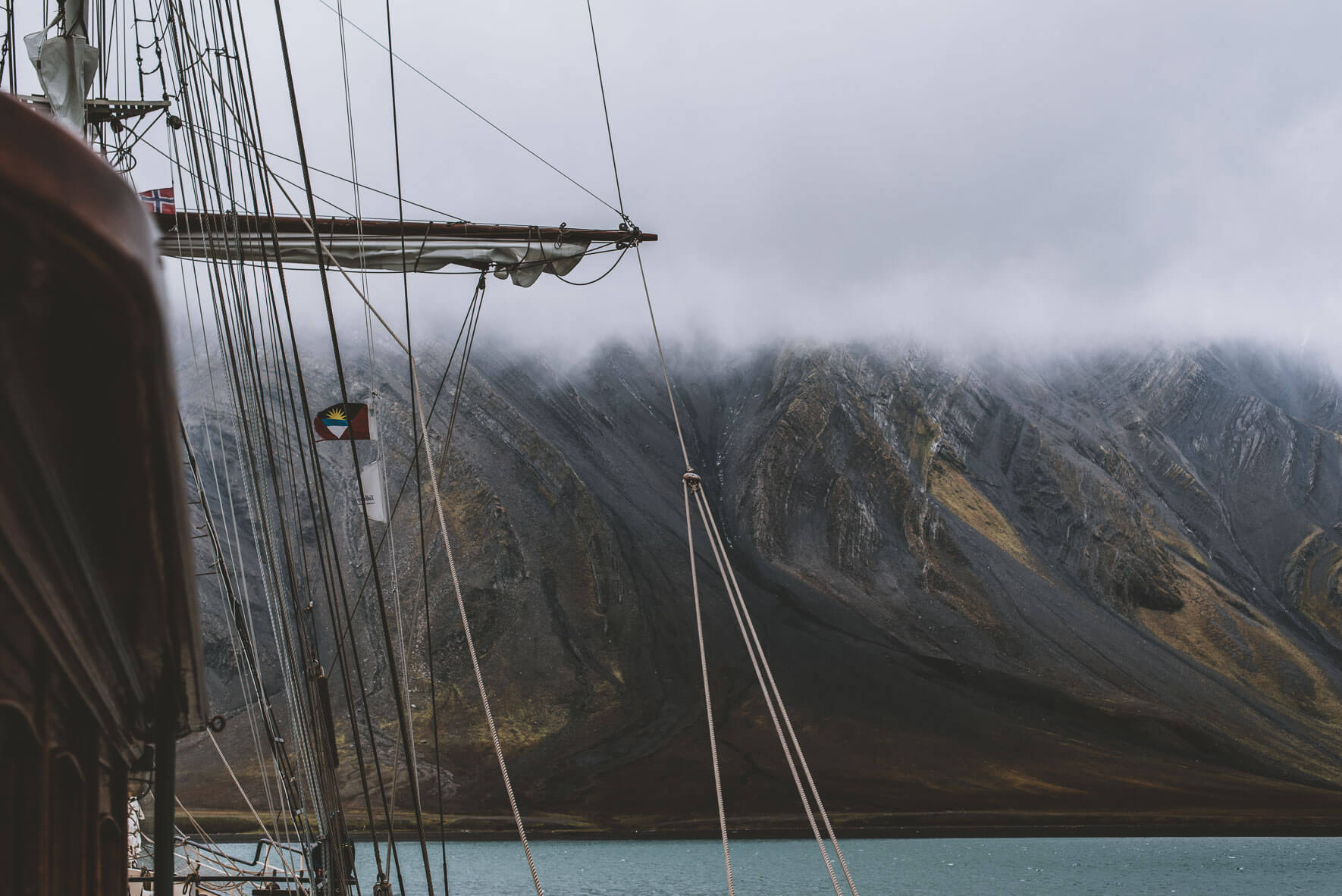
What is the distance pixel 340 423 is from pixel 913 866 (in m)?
62.9

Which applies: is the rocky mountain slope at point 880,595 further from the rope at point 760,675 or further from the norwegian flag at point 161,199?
the rope at point 760,675

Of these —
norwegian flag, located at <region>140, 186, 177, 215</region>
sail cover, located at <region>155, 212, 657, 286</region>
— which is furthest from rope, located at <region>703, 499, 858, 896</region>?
norwegian flag, located at <region>140, 186, 177, 215</region>

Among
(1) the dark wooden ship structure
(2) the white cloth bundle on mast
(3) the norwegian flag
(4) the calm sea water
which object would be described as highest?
(3) the norwegian flag

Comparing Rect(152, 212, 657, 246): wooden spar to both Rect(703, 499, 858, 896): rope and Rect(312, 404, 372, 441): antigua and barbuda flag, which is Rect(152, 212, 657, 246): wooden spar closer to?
Rect(312, 404, 372, 441): antigua and barbuda flag

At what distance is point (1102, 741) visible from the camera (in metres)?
112

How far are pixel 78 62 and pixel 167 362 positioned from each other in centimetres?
1322

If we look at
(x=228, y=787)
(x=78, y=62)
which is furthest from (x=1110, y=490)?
(x=78, y=62)

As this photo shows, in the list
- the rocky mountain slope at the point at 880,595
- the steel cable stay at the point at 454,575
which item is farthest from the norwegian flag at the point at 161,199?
the rocky mountain slope at the point at 880,595

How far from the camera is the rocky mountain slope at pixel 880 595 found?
105 meters

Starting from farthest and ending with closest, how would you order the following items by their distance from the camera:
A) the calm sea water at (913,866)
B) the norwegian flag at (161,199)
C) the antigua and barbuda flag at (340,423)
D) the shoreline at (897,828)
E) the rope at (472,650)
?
the shoreline at (897,828) < the calm sea water at (913,866) < the norwegian flag at (161,199) < the antigua and barbuda flag at (340,423) < the rope at (472,650)

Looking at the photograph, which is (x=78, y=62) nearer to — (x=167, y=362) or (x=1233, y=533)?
(x=167, y=362)

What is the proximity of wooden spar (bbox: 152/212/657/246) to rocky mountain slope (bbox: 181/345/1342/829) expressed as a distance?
83.9m

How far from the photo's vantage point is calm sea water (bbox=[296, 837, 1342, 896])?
2242 inches

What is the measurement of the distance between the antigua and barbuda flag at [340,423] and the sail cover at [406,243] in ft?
6.48
